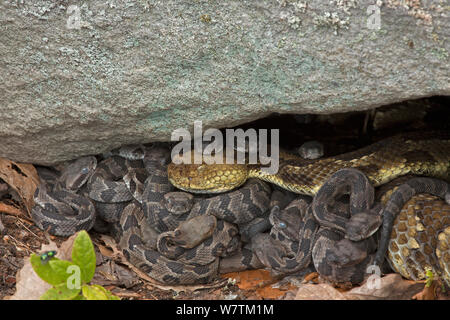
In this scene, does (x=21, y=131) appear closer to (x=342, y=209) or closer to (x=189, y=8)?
(x=189, y=8)

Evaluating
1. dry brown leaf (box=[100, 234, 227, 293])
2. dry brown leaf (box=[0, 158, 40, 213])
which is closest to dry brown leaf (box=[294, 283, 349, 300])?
dry brown leaf (box=[100, 234, 227, 293])

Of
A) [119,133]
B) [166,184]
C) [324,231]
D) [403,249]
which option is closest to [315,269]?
[324,231]

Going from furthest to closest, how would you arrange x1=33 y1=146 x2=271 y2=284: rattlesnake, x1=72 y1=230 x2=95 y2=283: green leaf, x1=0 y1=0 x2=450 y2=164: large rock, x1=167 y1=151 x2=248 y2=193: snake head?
x1=167 y1=151 x2=248 y2=193: snake head, x1=33 y1=146 x2=271 y2=284: rattlesnake, x1=72 y1=230 x2=95 y2=283: green leaf, x1=0 y1=0 x2=450 y2=164: large rock

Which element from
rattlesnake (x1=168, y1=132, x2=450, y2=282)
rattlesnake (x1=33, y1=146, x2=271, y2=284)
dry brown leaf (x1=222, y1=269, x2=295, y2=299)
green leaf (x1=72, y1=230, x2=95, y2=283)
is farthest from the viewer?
rattlesnake (x1=33, y1=146, x2=271, y2=284)

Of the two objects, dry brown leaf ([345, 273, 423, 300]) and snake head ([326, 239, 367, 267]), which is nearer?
dry brown leaf ([345, 273, 423, 300])

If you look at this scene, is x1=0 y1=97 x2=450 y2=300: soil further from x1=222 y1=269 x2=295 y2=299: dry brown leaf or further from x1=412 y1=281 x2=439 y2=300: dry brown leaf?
x1=412 y1=281 x2=439 y2=300: dry brown leaf

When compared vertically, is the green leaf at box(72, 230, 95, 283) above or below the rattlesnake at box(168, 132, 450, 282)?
below

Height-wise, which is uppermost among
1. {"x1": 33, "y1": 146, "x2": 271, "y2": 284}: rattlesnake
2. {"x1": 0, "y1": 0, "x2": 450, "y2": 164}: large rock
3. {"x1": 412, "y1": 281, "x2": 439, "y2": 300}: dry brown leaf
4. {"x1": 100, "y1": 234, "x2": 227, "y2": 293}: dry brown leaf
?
{"x1": 0, "y1": 0, "x2": 450, "y2": 164}: large rock

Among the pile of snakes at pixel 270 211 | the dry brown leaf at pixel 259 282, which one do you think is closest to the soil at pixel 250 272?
the dry brown leaf at pixel 259 282
